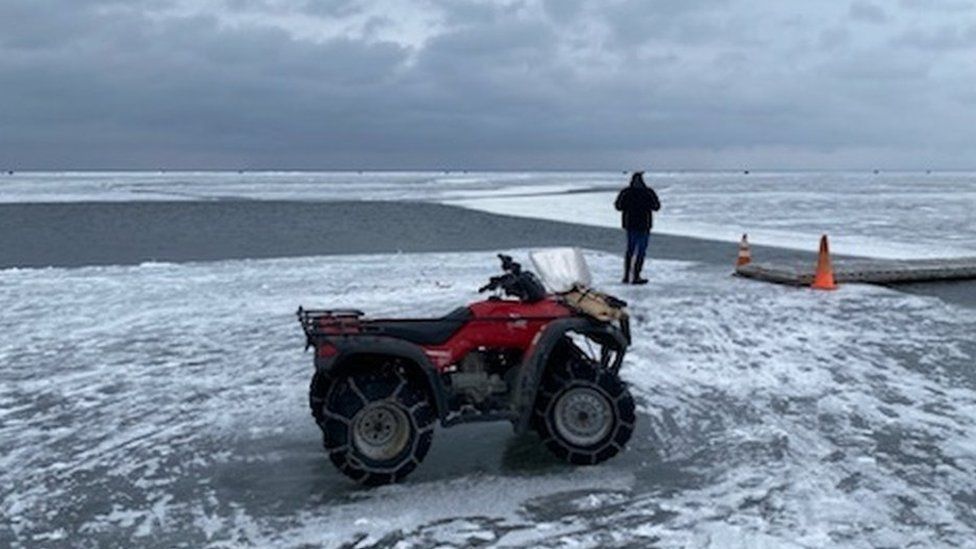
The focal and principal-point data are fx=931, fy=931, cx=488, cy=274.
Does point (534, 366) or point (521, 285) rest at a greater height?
point (521, 285)

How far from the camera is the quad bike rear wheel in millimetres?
5145

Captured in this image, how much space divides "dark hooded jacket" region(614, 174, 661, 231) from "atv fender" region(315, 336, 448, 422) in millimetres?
9108

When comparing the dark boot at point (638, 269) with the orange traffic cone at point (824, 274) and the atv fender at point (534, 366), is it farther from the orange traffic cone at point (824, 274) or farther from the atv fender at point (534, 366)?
the atv fender at point (534, 366)

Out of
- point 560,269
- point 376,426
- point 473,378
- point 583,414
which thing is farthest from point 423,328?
point 583,414

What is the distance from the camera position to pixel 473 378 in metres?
5.48

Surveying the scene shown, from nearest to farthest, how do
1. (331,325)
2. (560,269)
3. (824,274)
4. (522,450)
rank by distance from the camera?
(331,325) → (560,269) → (522,450) → (824,274)

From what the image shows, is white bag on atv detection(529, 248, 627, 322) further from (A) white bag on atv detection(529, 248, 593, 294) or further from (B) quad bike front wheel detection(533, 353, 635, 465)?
(B) quad bike front wheel detection(533, 353, 635, 465)

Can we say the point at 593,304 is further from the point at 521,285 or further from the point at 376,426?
the point at 376,426

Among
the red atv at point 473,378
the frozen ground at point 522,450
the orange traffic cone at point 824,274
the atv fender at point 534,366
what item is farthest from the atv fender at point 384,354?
the orange traffic cone at point 824,274

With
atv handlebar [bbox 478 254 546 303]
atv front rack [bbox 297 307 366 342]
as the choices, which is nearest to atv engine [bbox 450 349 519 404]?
atv handlebar [bbox 478 254 546 303]

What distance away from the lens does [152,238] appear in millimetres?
27156

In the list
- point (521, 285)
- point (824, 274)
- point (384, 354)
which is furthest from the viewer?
point (824, 274)

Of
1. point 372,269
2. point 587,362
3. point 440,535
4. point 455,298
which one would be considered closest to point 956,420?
point 587,362

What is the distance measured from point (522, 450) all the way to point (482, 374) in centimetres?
70
